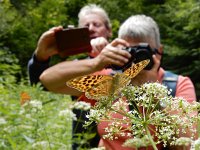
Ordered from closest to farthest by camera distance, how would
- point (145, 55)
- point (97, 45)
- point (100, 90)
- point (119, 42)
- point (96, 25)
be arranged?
point (100, 90) < point (145, 55) < point (119, 42) < point (97, 45) < point (96, 25)

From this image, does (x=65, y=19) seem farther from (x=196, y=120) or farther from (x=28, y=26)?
(x=196, y=120)

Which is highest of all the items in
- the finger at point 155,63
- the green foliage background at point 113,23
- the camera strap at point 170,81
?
the finger at point 155,63

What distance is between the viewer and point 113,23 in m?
13.1

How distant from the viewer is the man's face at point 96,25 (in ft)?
7.51

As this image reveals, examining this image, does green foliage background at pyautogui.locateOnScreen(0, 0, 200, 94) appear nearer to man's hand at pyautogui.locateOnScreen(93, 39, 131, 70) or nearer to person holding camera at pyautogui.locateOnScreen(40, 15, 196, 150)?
person holding camera at pyautogui.locateOnScreen(40, 15, 196, 150)

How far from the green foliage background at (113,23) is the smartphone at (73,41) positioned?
7.00m

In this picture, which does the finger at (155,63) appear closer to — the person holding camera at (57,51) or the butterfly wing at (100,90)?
the person holding camera at (57,51)

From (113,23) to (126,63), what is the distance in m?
11.8

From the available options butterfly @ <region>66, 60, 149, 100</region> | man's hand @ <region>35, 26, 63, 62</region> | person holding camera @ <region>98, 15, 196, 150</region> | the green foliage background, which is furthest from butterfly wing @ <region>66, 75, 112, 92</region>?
the green foliage background

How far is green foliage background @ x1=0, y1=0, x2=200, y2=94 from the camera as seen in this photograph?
9.92 m

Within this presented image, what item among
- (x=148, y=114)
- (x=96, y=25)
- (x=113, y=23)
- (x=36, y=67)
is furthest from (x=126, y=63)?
(x=113, y=23)

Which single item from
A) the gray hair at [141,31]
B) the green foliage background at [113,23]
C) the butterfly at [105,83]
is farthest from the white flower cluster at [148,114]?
the green foliage background at [113,23]

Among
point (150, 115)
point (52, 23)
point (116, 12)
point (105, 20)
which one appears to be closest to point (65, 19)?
point (52, 23)

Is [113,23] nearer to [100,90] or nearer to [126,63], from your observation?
[126,63]
